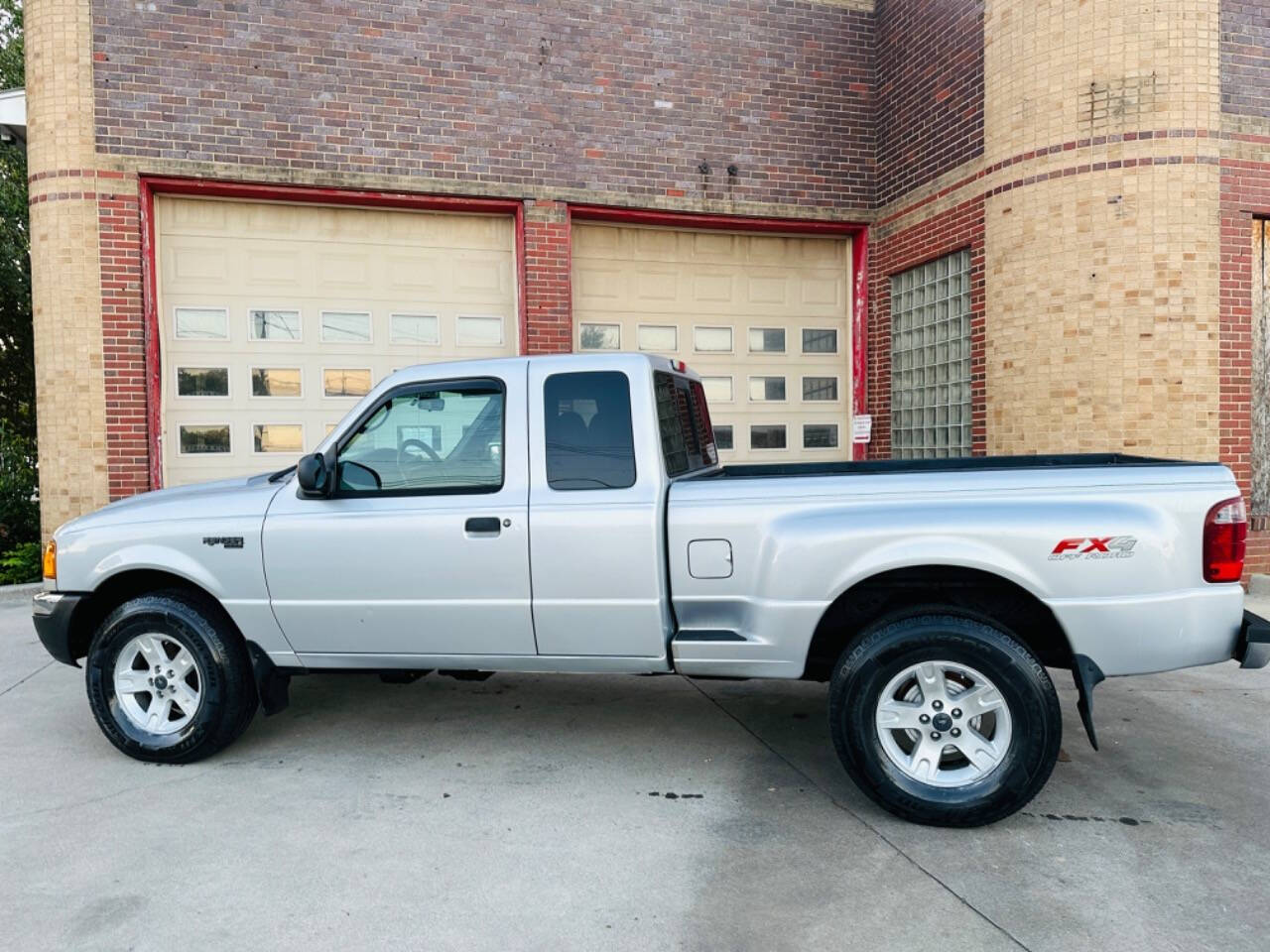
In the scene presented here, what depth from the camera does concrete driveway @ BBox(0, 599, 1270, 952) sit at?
303 centimetres

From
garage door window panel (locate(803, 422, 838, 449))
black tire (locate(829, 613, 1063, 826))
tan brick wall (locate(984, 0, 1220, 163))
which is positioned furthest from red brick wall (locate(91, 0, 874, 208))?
black tire (locate(829, 613, 1063, 826))

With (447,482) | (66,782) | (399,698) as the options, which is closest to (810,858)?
(447,482)

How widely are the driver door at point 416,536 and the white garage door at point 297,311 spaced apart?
5797 millimetres

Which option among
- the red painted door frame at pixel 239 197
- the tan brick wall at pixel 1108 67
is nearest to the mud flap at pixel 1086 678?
the tan brick wall at pixel 1108 67

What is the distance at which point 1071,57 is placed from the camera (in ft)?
28.3

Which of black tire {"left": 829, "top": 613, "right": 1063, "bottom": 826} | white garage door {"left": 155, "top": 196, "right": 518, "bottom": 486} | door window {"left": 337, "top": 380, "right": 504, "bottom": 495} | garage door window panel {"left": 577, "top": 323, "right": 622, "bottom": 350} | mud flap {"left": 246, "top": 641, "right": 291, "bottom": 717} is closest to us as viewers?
black tire {"left": 829, "top": 613, "right": 1063, "bottom": 826}

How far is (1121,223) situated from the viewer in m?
8.45

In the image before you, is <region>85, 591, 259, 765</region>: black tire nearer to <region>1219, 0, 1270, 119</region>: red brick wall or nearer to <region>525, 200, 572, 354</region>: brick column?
<region>525, 200, 572, 354</region>: brick column

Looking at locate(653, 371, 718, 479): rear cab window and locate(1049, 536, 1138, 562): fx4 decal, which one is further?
locate(653, 371, 718, 479): rear cab window

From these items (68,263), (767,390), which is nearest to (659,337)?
(767,390)

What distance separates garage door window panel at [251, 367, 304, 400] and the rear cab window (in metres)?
6.01

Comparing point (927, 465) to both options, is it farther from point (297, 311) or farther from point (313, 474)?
point (297, 311)

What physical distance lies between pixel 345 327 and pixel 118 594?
5.68 m

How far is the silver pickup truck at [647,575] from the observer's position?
3674 millimetres
